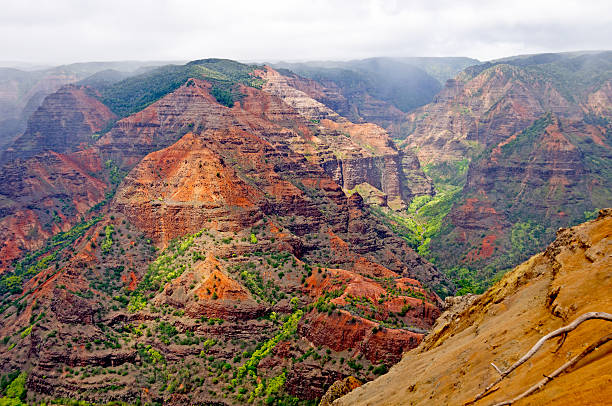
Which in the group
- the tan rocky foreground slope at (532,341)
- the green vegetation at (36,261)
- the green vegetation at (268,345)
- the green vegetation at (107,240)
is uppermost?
the tan rocky foreground slope at (532,341)

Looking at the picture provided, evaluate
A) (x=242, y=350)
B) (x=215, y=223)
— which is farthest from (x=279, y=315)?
(x=215, y=223)

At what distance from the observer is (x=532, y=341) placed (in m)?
22.9

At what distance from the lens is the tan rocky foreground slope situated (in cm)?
1589

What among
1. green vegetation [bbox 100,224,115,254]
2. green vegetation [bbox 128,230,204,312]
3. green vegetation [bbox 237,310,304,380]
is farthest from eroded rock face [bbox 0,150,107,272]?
green vegetation [bbox 237,310,304,380]

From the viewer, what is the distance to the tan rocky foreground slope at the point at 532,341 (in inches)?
626

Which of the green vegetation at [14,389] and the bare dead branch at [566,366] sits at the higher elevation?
the bare dead branch at [566,366]

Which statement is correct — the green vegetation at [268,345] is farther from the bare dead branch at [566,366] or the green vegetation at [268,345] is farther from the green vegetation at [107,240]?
the bare dead branch at [566,366]

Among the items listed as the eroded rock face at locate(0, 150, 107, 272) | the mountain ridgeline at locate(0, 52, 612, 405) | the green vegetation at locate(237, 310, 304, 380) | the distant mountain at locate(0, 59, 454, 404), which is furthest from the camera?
the eroded rock face at locate(0, 150, 107, 272)

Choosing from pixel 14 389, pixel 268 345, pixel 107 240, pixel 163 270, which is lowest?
pixel 14 389

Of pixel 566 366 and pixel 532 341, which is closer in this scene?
pixel 566 366

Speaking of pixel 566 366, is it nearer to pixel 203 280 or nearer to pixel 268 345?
pixel 268 345

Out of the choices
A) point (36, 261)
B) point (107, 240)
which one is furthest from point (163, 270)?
point (36, 261)

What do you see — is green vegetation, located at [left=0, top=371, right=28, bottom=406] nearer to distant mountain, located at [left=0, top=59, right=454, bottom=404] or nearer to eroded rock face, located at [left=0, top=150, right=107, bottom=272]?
distant mountain, located at [left=0, top=59, right=454, bottom=404]

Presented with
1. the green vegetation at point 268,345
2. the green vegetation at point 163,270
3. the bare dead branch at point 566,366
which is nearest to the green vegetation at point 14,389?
the green vegetation at point 163,270
